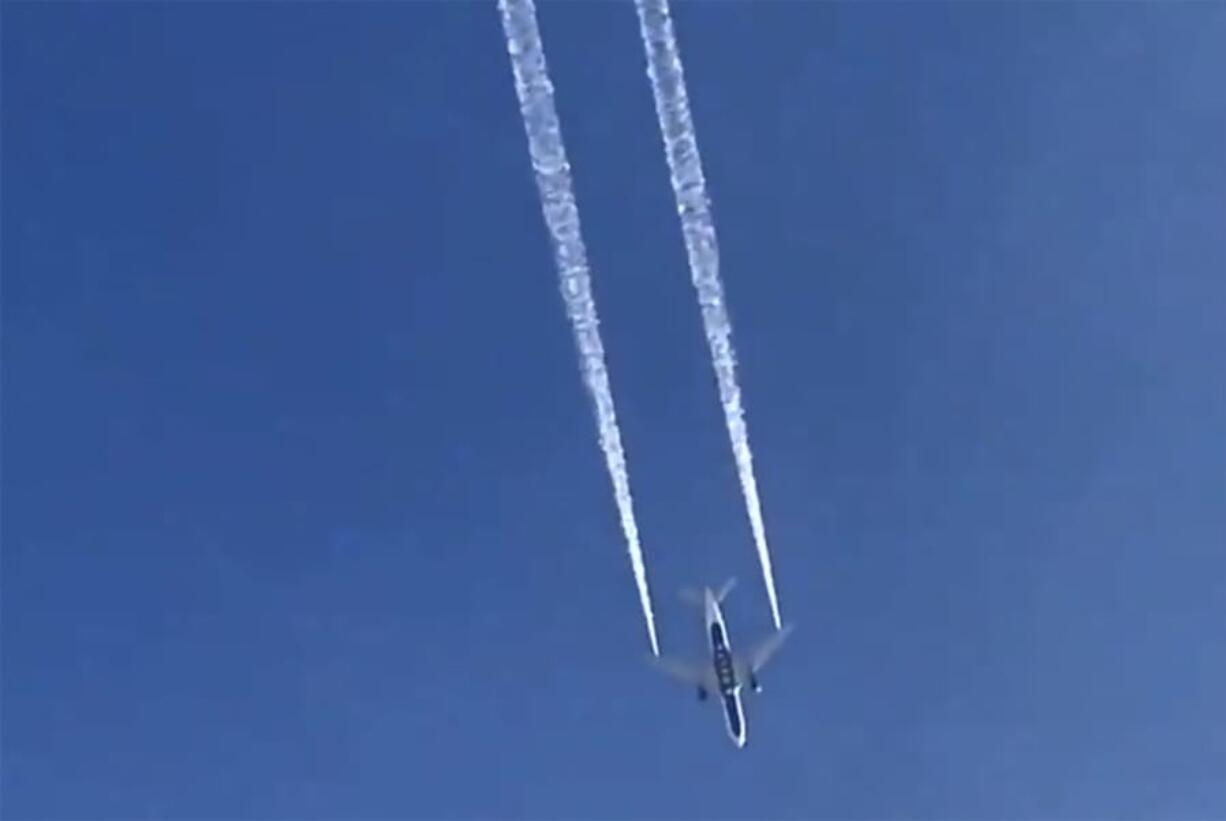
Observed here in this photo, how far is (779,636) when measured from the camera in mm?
53250

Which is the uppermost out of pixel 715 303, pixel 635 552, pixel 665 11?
pixel 665 11

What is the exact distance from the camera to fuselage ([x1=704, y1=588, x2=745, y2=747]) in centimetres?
5509

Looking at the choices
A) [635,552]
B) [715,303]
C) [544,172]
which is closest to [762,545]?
[635,552]

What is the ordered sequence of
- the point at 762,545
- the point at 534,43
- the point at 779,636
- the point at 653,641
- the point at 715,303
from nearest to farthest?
the point at 534,43 → the point at 715,303 → the point at 762,545 → the point at 653,641 → the point at 779,636

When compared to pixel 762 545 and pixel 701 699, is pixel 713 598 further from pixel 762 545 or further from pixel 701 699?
pixel 762 545

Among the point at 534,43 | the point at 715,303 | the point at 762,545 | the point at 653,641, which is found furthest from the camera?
the point at 653,641

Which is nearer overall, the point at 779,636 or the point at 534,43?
the point at 534,43

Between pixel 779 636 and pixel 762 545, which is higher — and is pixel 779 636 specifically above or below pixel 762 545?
above

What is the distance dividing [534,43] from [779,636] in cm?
2399

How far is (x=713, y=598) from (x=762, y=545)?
13.2m

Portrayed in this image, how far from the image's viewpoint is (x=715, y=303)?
38.3 meters

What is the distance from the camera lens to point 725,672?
5553cm

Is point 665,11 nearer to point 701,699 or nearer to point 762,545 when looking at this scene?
point 762,545

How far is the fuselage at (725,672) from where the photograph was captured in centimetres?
5509
